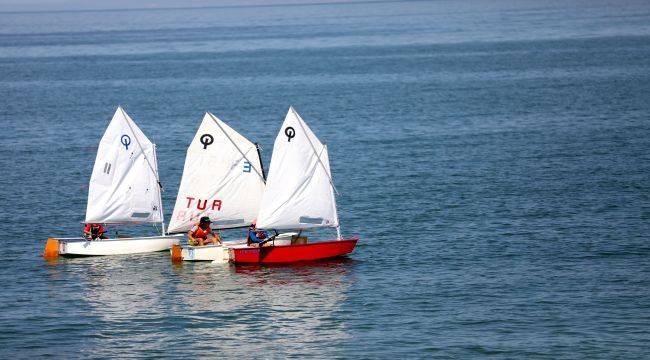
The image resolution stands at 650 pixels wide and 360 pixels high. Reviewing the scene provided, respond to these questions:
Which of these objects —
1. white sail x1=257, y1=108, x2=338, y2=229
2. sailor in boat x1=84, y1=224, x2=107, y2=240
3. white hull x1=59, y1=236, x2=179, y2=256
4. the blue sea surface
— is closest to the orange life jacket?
the blue sea surface

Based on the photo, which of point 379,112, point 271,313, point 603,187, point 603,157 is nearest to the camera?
point 271,313

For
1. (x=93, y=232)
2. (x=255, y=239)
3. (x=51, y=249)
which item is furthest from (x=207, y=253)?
(x=51, y=249)

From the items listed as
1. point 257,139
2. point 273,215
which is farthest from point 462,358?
point 257,139

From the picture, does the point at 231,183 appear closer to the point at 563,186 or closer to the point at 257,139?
the point at 563,186

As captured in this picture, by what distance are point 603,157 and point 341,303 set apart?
2076 inches

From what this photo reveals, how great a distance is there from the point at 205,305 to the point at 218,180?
1234 centimetres

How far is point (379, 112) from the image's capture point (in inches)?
6152

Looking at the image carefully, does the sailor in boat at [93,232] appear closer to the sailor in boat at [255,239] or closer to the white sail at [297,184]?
the sailor in boat at [255,239]

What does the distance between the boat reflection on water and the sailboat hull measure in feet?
1.74

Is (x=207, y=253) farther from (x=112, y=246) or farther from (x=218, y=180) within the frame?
(x=112, y=246)

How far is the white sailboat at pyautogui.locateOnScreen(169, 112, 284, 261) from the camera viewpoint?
7581 centimetres

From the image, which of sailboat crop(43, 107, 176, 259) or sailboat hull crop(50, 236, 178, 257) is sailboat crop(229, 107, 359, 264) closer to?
sailboat hull crop(50, 236, 178, 257)

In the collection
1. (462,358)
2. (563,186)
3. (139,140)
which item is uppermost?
(139,140)

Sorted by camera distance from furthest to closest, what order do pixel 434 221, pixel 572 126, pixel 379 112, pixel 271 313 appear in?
pixel 379 112 < pixel 572 126 < pixel 434 221 < pixel 271 313
